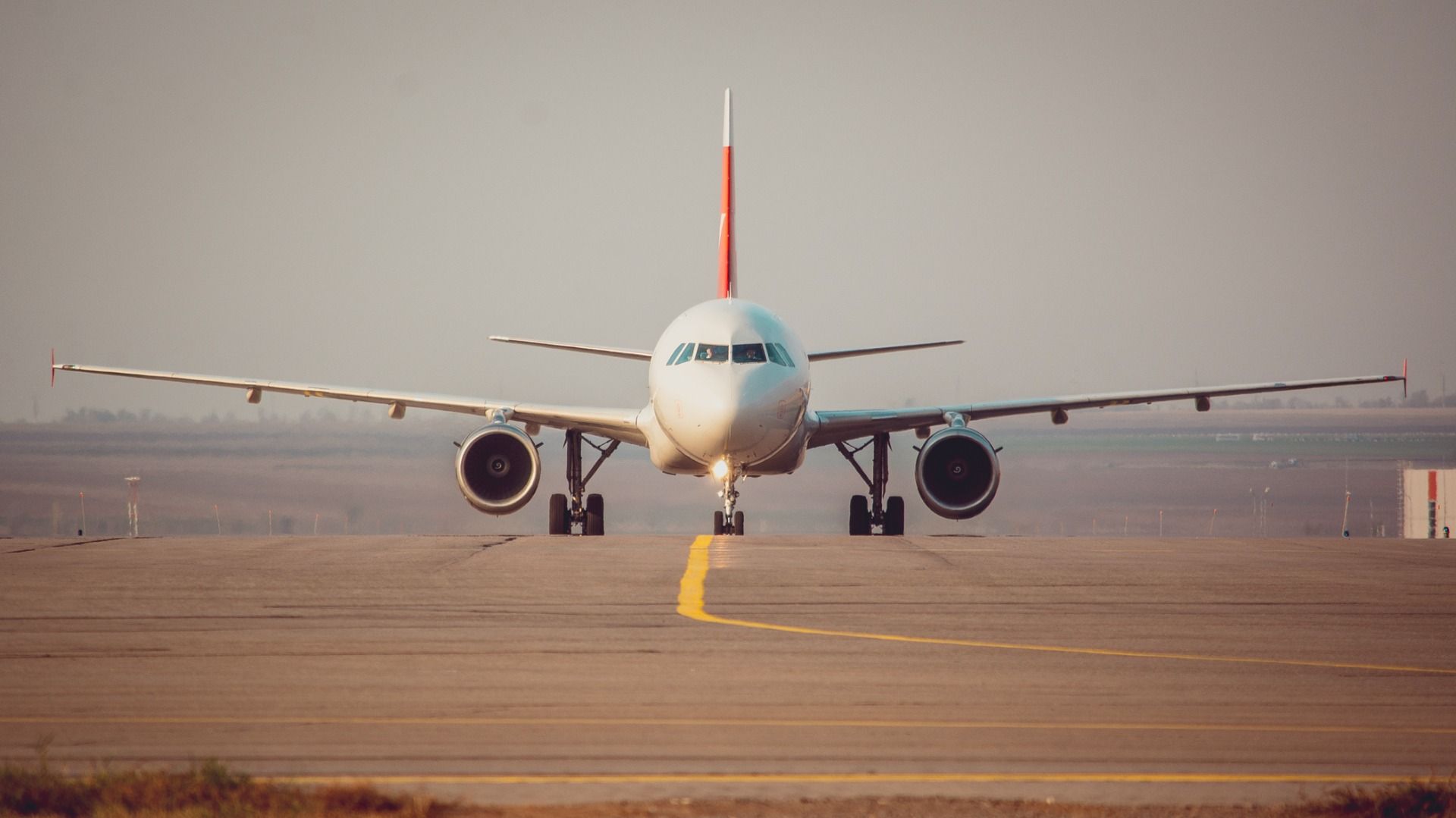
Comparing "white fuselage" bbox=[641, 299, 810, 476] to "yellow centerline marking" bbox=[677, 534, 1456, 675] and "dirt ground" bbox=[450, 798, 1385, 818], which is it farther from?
"dirt ground" bbox=[450, 798, 1385, 818]

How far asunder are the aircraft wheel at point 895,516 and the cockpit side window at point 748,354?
7445 millimetres

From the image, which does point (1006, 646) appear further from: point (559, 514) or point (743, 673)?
point (559, 514)

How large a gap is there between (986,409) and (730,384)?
796 cm

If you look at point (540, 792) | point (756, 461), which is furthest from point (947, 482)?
point (540, 792)

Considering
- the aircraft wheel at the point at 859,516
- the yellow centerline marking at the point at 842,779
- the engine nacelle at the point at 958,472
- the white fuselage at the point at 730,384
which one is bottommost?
the yellow centerline marking at the point at 842,779

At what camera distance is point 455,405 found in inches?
1241

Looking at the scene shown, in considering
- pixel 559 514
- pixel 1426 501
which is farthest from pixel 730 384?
pixel 1426 501

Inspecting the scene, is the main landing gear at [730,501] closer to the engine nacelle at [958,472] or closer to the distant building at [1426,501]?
the engine nacelle at [958,472]

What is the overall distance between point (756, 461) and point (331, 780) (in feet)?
65.3

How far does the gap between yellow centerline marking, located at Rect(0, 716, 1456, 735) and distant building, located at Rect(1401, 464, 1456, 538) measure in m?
53.4

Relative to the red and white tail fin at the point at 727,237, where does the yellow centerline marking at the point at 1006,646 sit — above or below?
below

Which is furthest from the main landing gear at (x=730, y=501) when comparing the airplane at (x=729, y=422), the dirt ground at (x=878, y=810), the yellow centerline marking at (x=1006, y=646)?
the dirt ground at (x=878, y=810)

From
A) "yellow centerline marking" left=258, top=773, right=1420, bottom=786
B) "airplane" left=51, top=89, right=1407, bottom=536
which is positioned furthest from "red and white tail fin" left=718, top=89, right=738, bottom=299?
"yellow centerline marking" left=258, top=773, right=1420, bottom=786

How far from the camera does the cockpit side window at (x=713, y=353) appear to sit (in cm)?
2638
